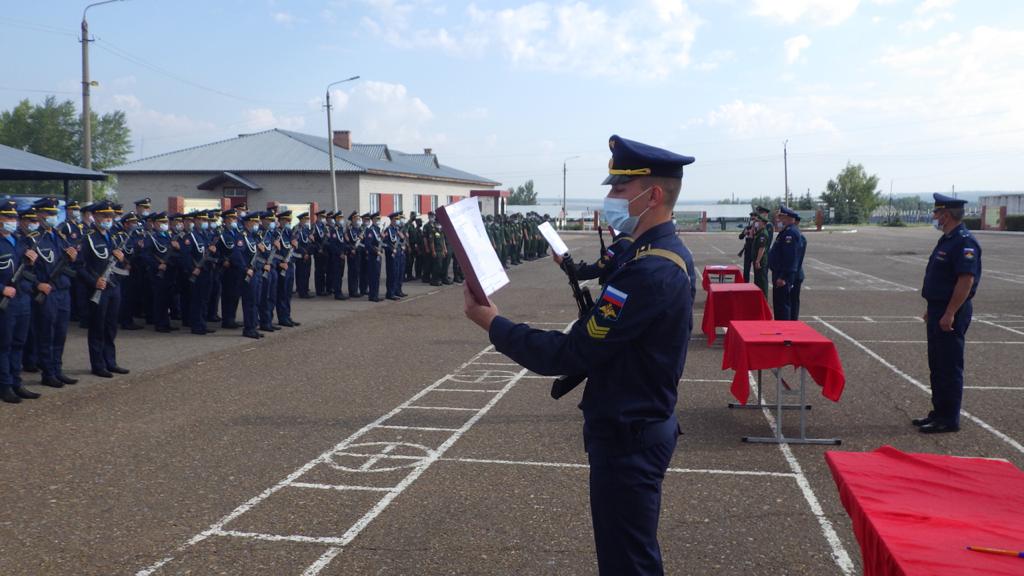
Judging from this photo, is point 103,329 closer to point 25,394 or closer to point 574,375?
point 25,394

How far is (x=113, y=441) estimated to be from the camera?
22.9 ft

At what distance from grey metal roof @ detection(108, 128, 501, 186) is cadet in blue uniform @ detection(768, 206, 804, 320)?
1233 inches

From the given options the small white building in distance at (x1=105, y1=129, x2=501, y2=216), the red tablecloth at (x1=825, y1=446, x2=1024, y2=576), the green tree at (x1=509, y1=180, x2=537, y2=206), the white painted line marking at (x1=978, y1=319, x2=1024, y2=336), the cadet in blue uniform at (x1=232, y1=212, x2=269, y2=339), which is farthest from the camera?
the green tree at (x1=509, y1=180, x2=537, y2=206)

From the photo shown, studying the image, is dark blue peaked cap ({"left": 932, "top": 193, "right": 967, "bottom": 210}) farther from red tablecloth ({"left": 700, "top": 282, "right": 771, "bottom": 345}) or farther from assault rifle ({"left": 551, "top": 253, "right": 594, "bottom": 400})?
assault rifle ({"left": 551, "top": 253, "right": 594, "bottom": 400})

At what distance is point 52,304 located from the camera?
9.12 m

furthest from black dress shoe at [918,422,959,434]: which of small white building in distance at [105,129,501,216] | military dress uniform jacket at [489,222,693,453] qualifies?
small white building in distance at [105,129,501,216]

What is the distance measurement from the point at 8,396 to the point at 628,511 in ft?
26.3

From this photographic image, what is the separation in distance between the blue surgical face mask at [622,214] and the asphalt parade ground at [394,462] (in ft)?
7.41

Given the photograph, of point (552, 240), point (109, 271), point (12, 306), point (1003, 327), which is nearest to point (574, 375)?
point (552, 240)

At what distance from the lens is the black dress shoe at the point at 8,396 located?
27.1 feet

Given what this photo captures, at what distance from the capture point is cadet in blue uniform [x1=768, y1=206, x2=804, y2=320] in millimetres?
11461

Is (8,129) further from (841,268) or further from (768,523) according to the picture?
(768,523)

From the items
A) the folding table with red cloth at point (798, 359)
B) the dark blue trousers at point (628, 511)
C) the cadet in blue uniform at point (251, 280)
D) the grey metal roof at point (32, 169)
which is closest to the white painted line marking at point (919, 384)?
the folding table with red cloth at point (798, 359)

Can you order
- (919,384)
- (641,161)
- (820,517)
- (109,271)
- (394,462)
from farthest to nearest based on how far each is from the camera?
(109,271) < (919,384) < (394,462) < (820,517) < (641,161)
